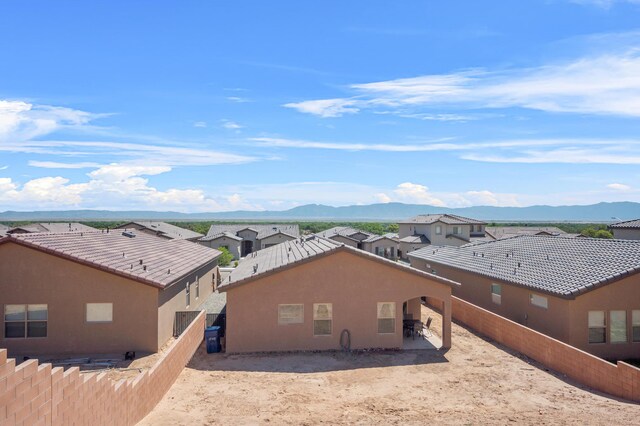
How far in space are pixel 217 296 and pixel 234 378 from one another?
14.9 meters

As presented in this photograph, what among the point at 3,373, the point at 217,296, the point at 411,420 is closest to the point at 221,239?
the point at 217,296

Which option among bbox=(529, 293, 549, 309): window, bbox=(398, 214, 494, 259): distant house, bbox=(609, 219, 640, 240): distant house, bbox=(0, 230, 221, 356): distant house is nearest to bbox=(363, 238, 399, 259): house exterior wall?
bbox=(398, 214, 494, 259): distant house

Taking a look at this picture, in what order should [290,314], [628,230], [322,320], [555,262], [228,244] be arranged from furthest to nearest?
1. [228,244]
2. [628,230]
3. [555,262]
4. [322,320]
5. [290,314]

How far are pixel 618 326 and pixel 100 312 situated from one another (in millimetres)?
20693

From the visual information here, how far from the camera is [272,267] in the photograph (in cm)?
1802

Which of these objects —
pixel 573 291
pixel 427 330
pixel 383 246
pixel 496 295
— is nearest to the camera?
pixel 573 291

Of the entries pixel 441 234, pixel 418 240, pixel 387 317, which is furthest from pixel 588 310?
pixel 441 234

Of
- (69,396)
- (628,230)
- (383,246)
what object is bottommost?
(383,246)

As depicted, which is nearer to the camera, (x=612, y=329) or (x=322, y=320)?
(x=612, y=329)

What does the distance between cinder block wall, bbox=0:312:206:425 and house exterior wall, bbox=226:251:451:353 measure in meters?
5.28

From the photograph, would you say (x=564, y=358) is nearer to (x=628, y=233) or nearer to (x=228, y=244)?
(x=628, y=233)

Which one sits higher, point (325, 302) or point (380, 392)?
point (325, 302)

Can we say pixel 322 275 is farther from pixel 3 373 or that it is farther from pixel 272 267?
pixel 3 373

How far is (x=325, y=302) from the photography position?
704 inches
